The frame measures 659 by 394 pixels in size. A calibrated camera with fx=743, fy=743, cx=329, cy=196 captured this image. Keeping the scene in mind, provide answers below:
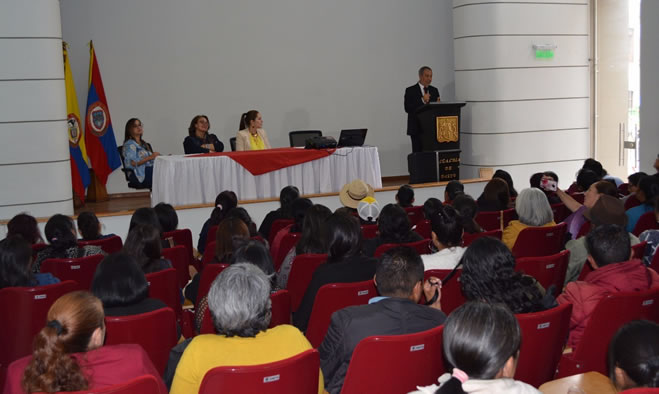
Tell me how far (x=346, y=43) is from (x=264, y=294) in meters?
9.29

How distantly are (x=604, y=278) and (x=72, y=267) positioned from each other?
9.81 feet

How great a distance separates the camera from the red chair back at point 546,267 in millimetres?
3883

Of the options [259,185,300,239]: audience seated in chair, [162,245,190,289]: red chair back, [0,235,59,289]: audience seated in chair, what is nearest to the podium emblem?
[259,185,300,239]: audience seated in chair

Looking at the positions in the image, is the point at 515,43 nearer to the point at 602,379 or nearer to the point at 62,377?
the point at 602,379

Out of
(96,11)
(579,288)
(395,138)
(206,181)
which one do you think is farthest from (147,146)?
(579,288)

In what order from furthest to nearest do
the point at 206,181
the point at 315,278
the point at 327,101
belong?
the point at 327,101, the point at 206,181, the point at 315,278

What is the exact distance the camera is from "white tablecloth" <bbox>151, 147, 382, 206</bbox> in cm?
819

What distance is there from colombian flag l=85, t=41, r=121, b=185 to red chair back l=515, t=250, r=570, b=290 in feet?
24.0

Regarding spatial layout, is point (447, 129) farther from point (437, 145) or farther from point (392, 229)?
point (392, 229)

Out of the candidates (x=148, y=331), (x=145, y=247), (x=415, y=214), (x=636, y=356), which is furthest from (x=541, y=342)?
(x=415, y=214)

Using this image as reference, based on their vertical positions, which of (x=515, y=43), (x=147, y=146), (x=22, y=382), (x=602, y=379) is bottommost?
(x=602, y=379)

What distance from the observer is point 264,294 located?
103 inches

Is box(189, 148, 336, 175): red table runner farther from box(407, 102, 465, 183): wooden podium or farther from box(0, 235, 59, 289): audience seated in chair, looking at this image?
box(0, 235, 59, 289): audience seated in chair

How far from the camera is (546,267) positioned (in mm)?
3934
